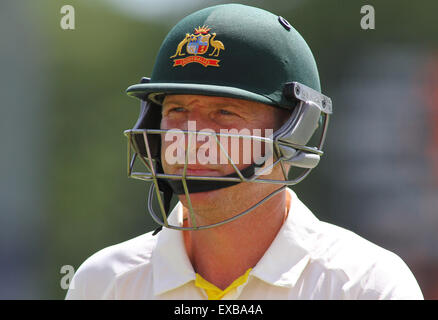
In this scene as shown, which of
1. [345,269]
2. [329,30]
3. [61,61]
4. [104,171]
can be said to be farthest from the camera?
[61,61]

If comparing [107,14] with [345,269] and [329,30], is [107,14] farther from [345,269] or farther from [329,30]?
[345,269]

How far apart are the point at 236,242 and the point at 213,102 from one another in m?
0.49

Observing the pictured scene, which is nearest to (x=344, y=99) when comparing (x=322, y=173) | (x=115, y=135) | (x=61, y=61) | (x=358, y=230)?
(x=322, y=173)

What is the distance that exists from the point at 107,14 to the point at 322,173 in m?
5.37

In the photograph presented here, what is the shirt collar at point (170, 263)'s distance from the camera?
7.80 feet

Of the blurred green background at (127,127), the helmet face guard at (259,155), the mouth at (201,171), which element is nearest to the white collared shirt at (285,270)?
the helmet face guard at (259,155)

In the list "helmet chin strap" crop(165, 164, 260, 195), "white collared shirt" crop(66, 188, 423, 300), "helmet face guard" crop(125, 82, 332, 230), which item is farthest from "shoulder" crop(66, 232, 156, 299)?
"helmet chin strap" crop(165, 164, 260, 195)

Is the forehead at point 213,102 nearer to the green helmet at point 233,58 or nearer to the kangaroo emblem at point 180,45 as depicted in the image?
the green helmet at point 233,58

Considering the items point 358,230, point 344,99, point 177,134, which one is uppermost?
point 177,134

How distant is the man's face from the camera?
236 centimetres

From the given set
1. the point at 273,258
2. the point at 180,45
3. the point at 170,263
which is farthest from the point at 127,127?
the point at 273,258

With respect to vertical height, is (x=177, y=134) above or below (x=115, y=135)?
above

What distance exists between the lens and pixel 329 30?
919 centimetres

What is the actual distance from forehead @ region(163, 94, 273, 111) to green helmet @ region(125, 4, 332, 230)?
41 millimetres
